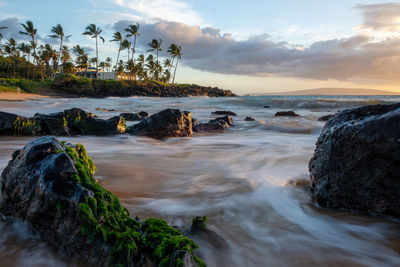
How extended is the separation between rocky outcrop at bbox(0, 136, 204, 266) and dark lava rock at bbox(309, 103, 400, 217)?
1.70 meters

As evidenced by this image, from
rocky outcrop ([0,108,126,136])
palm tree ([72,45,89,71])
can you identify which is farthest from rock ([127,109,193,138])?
palm tree ([72,45,89,71])

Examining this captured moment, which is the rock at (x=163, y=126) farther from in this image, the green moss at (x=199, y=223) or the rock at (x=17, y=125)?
the green moss at (x=199, y=223)

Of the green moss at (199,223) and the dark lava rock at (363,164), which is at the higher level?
the dark lava rock at (363,164)

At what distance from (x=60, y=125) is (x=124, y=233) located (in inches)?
235

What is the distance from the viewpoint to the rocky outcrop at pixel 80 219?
1539mm

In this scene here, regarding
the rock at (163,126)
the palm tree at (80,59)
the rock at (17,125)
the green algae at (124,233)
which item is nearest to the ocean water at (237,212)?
the green algae at (124,233)

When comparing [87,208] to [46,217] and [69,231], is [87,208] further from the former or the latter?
[46,217]

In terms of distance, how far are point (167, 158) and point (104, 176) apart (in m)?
1.63

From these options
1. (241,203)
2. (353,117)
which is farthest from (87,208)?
(353,117)

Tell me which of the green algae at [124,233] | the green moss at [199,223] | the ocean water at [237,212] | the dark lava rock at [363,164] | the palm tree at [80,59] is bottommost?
the ocean water at [237,212]

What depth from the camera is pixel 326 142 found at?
9.04ft

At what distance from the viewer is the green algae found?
4.98 feet

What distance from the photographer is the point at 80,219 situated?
1.63m

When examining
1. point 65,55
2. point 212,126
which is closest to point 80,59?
point 65,55
